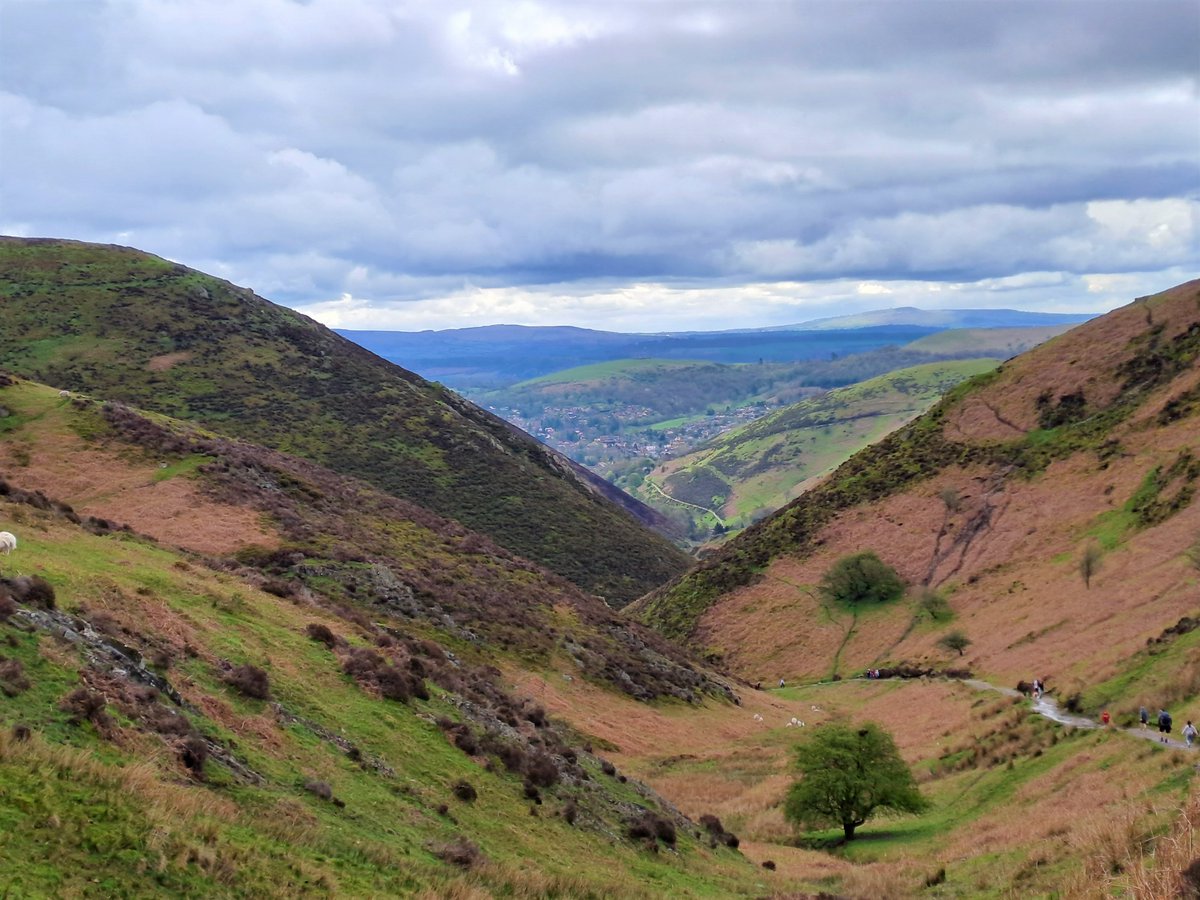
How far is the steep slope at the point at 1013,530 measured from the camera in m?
60.0

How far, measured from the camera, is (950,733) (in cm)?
4419

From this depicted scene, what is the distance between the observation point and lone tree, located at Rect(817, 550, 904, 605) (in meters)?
84.1

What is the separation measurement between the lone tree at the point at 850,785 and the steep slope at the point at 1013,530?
1587cm

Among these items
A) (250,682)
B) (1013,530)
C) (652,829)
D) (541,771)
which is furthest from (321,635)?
(1013,530)

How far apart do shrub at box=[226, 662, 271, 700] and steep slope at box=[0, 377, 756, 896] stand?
0.05 metres

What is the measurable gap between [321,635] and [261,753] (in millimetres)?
7970

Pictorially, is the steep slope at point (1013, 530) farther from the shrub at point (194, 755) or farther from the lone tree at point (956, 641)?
the shrub at point (194, 755)

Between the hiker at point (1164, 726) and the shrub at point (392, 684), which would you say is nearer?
the shrub at point (392, 684)

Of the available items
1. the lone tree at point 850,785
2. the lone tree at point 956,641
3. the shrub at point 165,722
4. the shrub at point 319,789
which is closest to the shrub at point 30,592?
the shrub at point 165,722

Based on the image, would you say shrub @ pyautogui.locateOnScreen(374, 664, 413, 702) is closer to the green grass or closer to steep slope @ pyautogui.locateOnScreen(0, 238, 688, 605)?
the green grass

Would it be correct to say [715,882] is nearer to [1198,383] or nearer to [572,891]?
[572,891]

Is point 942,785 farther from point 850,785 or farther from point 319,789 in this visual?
point 319,789

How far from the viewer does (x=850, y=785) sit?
32438mm

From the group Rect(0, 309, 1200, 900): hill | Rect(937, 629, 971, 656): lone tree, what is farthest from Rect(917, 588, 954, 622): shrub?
Rect(0, 309, 1200, 900): hill
